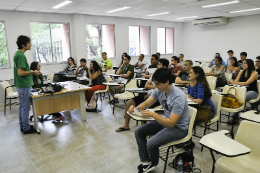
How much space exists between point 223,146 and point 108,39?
8.81 metres

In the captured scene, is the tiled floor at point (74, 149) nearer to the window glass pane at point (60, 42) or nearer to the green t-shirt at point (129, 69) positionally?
the green t-shirt at point (129, 69)

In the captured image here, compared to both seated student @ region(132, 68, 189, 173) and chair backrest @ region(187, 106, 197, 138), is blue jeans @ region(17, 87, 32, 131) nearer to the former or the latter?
seated student @ region(132, 68, 189, 173)

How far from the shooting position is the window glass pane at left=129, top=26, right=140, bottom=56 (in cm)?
1085

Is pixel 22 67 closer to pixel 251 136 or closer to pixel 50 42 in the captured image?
pixel 251 136

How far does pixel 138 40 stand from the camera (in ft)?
36.9

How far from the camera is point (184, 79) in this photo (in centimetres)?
462

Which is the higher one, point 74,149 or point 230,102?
point 230,102

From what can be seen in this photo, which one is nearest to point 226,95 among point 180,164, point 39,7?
point 180,164

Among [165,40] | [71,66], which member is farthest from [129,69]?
[165,40]

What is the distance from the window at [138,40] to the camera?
10.9m

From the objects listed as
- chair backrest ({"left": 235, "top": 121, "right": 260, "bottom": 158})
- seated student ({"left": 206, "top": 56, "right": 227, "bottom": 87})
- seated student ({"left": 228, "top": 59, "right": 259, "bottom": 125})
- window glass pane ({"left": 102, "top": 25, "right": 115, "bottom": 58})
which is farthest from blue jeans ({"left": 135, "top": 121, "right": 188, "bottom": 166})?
window glass pane ({"left": 102, "top": 25, "right": 115, "bottom": 58})

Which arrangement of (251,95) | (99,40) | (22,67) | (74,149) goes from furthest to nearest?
(99,40) → (251,95) → (22,67) → (74,149)

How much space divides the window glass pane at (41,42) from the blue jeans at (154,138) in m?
6.94

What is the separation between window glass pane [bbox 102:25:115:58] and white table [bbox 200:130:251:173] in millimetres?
8479
